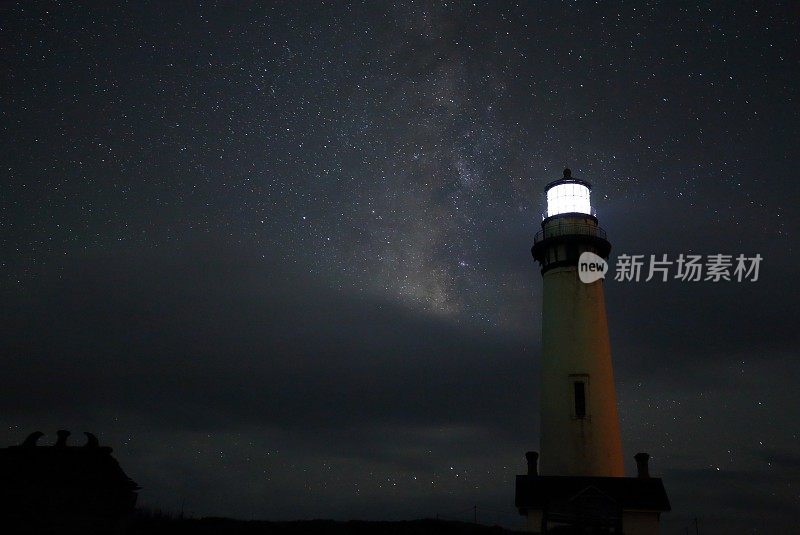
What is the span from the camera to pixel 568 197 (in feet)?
92.5

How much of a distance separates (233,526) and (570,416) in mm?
13515

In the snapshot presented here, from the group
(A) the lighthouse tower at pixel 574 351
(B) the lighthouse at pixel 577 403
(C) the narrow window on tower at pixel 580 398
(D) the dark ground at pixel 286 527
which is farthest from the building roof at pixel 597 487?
(C) the narrow window on tower at pixel 580 398

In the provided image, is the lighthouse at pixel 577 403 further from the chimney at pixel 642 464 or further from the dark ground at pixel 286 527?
the dark ground at pixel 286 527

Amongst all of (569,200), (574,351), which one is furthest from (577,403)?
(569,200)

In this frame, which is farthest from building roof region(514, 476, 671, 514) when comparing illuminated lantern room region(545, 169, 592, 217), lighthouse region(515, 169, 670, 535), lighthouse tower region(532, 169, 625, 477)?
illuminated lantern room region(545, 169, 592, 217)

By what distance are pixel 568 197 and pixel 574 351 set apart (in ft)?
23.5

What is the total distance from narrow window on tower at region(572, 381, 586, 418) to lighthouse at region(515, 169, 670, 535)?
0.04m

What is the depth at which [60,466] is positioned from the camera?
18.6 metres

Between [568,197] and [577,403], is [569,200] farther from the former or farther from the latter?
[577,403]

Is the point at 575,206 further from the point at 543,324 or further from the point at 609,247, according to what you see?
the point at 543,324

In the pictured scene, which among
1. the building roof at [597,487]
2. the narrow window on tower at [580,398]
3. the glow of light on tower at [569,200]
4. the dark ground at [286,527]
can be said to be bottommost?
the dark ground at [286,527]

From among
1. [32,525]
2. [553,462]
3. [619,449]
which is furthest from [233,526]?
[619,449]

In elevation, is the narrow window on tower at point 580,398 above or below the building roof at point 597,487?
above

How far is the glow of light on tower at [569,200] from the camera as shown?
28.0 m
